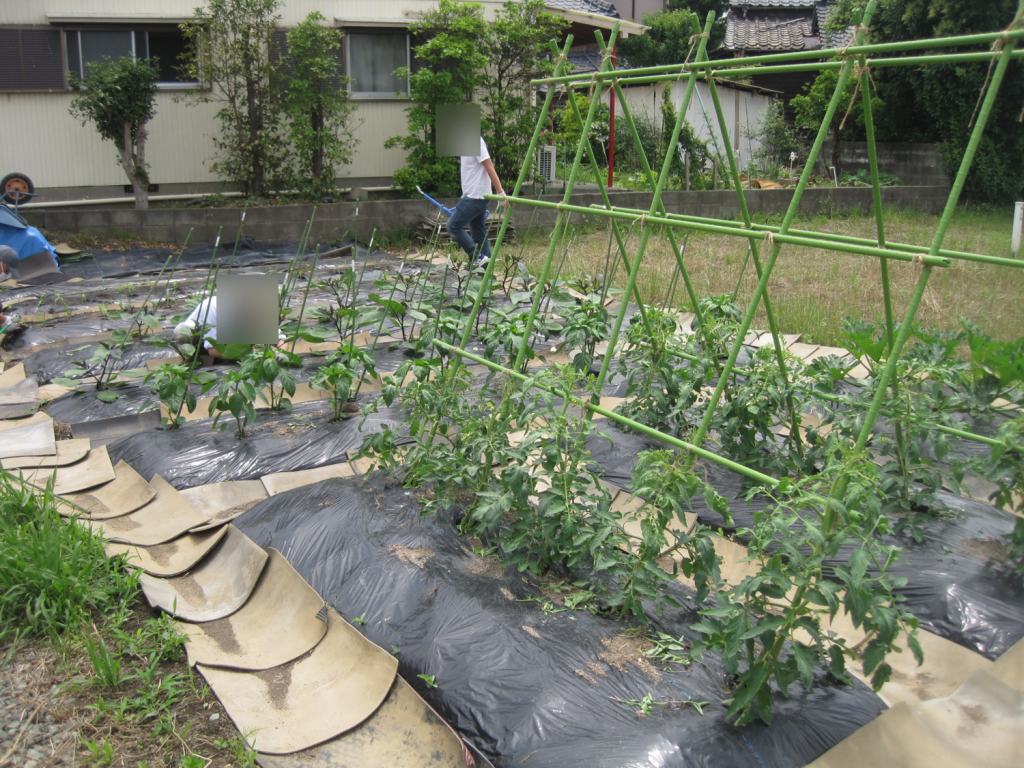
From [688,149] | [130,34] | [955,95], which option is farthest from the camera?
[955,95]

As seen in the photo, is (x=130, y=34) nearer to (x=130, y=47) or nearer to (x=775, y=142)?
(x=130, y=47)

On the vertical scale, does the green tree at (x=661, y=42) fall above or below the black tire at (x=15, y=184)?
above

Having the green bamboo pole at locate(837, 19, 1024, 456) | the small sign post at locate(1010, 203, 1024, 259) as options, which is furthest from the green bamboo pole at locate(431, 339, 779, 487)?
the small sign post at locate(1010, 203, 1024, 259)

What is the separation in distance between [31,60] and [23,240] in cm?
290

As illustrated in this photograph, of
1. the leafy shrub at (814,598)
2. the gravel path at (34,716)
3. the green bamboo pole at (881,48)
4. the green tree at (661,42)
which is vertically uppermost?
the green tree at (661,42)

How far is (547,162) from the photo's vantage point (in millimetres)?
9477

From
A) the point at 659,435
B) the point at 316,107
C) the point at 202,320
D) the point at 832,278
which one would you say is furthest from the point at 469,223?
the point at 659,435

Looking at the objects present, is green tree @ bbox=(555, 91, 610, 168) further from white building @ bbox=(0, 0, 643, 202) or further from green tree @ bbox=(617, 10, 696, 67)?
green tree @ bbox=(617, 10, 696, 67)

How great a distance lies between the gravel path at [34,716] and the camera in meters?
1.53

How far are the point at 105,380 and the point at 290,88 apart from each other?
484cm

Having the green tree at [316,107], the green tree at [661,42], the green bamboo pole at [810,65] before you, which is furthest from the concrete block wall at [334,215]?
the green tree at [661,42]

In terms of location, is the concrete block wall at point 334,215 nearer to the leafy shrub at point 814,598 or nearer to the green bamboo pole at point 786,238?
the green bamboo pole at point 786,238

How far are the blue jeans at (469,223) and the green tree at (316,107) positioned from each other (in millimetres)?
2982

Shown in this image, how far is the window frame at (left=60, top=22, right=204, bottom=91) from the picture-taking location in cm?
734
